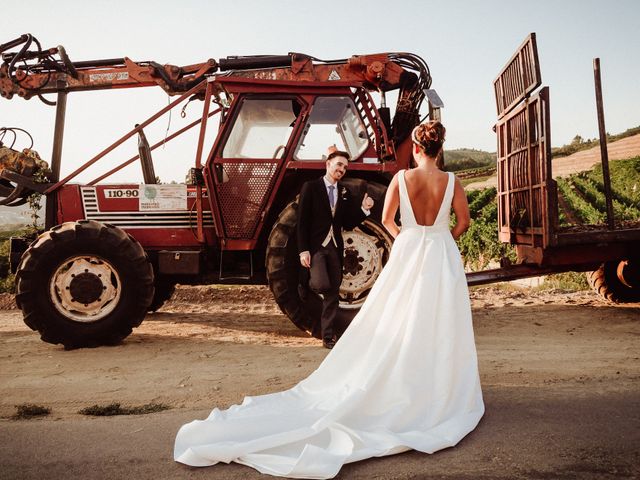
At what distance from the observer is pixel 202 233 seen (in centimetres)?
616

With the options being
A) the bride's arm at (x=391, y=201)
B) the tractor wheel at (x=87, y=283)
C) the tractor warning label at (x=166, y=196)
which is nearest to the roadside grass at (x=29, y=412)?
the tractor wheel at (x=87, y=283)

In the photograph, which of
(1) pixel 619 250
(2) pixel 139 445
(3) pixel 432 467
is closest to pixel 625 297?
(1) pixel 619 250

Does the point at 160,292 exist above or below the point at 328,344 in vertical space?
above

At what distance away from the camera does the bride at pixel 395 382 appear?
2820mm

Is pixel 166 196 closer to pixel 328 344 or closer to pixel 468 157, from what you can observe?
pixel 328 344

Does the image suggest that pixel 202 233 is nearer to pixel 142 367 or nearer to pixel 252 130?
pixel 252 130

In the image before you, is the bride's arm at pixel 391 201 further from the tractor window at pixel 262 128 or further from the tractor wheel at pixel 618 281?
the tractor wheel at pixel 618 281

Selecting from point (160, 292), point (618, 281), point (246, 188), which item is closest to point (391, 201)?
point (246, 188)

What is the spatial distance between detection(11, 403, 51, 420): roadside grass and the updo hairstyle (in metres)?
2.97

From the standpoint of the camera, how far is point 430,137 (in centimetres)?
355

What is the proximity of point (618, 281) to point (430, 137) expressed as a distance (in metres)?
5.44

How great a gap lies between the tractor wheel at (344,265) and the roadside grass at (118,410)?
79.9 inches

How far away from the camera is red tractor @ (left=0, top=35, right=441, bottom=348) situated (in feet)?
18.4

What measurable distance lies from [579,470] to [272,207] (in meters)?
4.11
